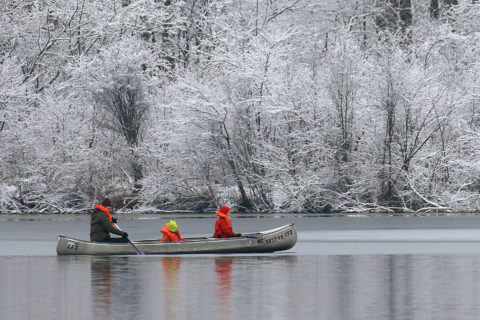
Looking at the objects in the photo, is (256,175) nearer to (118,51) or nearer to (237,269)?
(118,51)

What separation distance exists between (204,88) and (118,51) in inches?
172

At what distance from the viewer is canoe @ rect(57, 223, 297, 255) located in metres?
23.5

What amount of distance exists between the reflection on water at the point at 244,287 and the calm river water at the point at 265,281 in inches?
0.6

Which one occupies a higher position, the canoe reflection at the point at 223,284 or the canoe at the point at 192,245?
the canoe at the point at 192,245

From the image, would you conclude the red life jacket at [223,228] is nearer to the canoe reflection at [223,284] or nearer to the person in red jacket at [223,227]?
the person in red jacket at [223,227]

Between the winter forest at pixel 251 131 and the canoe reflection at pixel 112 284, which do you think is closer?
the canoe reflection at pixel 112 284

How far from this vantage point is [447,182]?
1703 inches

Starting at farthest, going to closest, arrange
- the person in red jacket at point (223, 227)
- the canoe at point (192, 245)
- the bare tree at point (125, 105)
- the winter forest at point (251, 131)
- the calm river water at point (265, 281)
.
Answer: the bare tree at point (125, 105), the winter forest at point (251, 131), the person in red jacket at point (223, 227), the canoe at point (192, 245), the calm river water at point (265, 281)

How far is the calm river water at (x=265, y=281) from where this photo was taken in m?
13.0

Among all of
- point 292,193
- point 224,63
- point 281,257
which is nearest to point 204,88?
point 224,63

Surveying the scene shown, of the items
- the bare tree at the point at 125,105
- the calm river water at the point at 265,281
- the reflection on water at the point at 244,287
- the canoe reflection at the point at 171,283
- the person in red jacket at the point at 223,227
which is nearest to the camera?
the reflection on water at the point at 244,287

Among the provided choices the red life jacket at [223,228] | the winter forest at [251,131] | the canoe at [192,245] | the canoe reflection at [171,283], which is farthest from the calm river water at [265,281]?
the winter forest at [251,131]

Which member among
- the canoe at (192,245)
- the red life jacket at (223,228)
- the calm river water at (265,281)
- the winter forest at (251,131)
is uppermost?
the winter forest at (251,131)

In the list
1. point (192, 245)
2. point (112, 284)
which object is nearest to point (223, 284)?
point (112, 284)
